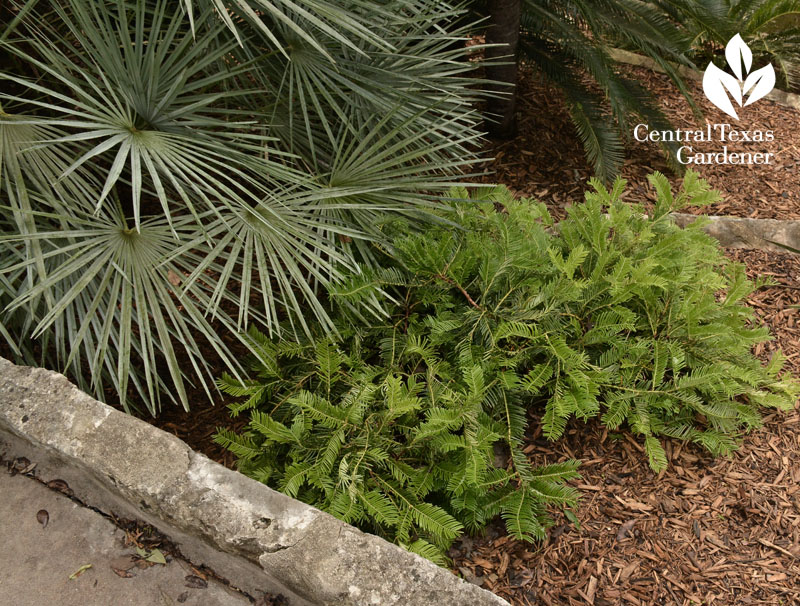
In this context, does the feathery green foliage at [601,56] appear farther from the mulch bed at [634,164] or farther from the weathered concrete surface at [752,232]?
the weathered concrete surface at [752,232]

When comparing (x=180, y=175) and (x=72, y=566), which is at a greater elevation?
(x=180, y=175)

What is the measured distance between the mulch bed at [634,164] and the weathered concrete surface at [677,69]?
286mm

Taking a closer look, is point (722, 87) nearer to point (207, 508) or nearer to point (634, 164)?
point (634, 164)

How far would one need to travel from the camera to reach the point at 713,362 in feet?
7.42

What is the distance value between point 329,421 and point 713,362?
1235mm

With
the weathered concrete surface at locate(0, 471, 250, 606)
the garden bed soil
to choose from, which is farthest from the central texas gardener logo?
the weathered concrete surface at locate(0, 471, 250, 606)

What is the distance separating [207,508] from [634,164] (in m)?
2.95

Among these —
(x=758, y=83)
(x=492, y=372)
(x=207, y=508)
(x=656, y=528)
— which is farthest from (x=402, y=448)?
(x=758, y=83)

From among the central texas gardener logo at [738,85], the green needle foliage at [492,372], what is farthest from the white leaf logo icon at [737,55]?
the green needle foliage at [492,372]

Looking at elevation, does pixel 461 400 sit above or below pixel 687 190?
below

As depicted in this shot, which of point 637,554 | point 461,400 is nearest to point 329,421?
point 461,400

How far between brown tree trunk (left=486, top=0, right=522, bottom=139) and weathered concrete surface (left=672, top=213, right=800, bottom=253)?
1.13 m

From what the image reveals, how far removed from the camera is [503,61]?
361 cm

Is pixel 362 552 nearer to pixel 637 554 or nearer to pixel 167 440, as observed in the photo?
pixel 167 440
